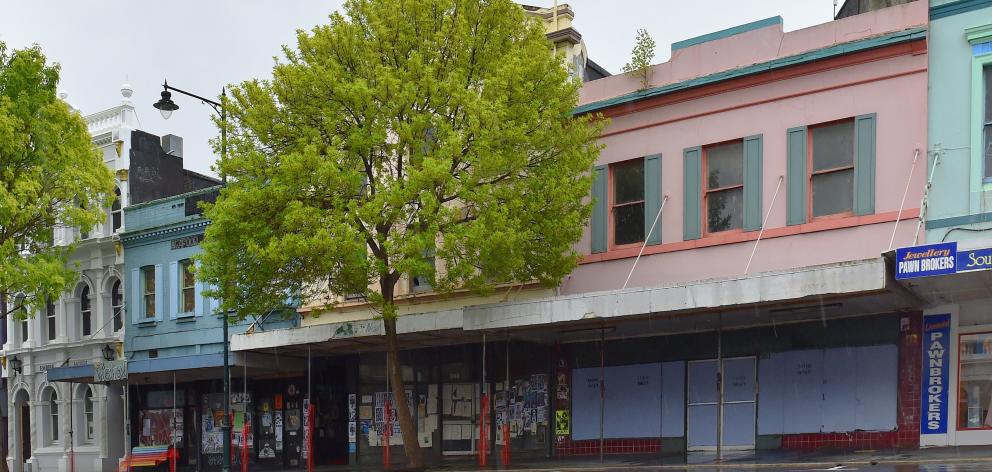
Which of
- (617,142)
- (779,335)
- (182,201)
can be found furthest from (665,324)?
(182,201)

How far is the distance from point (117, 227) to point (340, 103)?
17.1 m

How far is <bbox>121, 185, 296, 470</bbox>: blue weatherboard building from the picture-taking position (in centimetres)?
3012

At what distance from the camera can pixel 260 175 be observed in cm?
1991

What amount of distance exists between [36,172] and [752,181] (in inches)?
638

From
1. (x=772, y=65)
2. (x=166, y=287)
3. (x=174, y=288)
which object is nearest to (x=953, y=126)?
(x=772, y=65)

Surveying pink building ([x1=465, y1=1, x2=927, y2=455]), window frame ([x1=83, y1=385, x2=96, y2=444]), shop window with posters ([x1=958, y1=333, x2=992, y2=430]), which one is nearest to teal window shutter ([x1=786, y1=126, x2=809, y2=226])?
pink building ([x1=465, y1=1, x2=927, y2=455])

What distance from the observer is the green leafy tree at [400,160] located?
62.3ft

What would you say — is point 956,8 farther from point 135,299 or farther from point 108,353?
point 108,353

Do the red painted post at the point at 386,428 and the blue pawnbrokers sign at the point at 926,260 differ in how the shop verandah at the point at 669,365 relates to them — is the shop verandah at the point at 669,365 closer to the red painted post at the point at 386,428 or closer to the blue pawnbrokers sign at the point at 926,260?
the red painted post at the point at 386,428

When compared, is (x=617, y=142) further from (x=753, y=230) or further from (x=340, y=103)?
(x=340, y=103)

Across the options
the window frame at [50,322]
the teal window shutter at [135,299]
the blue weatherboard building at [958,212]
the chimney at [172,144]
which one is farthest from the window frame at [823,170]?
the window frame at [50,322]

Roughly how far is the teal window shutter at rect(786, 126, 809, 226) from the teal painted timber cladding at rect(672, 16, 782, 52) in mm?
2219

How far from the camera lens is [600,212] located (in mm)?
22328

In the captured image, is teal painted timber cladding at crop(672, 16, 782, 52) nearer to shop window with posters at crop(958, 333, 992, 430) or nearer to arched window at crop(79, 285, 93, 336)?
shop window with posters at crop(958, 333, 992, 430)
